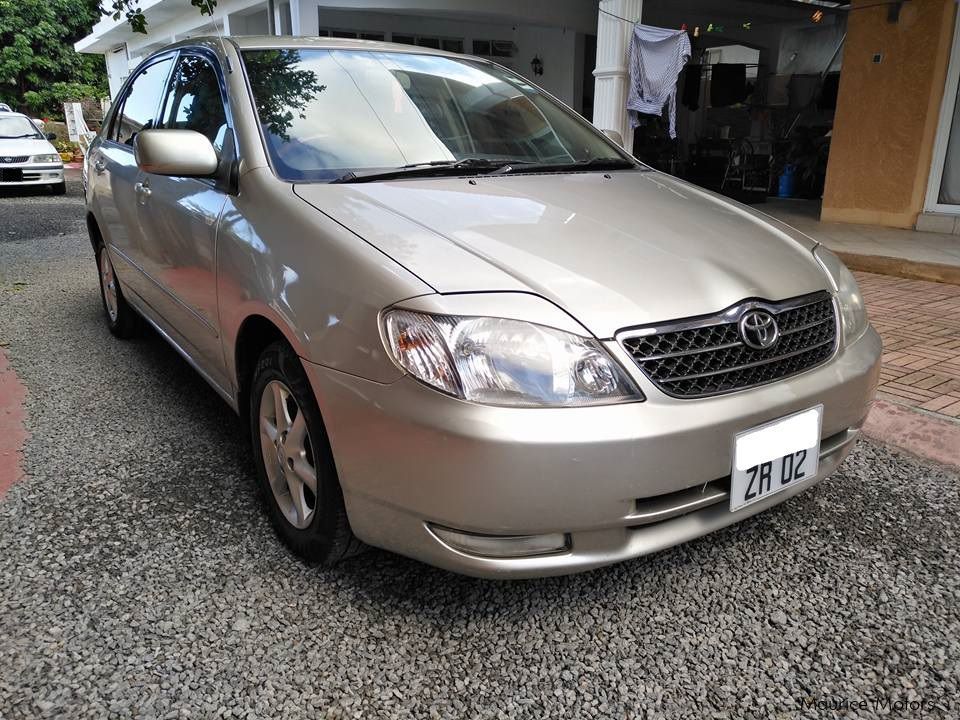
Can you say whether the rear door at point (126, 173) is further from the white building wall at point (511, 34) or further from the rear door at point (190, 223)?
the white building wall at point (511, 34)

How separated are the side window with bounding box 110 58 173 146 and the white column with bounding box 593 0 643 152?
5.62 m

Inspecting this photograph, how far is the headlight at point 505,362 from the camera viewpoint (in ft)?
5.62

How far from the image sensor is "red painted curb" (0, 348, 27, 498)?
9.42 feet

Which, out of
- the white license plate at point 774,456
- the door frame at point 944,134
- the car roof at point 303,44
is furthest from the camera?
the door frame at point 944,134

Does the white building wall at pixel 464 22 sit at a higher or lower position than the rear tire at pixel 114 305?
higher

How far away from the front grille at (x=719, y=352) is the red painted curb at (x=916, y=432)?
131 centimetres

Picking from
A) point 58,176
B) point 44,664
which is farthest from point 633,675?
point 58,176

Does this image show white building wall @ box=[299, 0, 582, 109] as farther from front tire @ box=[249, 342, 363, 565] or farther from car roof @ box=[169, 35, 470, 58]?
front tire @ box=[249, 342, 363, 565]

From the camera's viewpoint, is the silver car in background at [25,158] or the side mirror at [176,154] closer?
the side mirror at [176,154]

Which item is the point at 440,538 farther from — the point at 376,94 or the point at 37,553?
the point at 376,94

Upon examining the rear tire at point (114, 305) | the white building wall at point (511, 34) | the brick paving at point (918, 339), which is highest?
the white building wall at point (511, 34)

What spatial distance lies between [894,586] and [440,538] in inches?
54.4

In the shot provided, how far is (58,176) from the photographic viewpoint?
13.7m

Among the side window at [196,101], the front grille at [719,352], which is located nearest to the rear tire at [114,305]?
the side window at [196,101]
